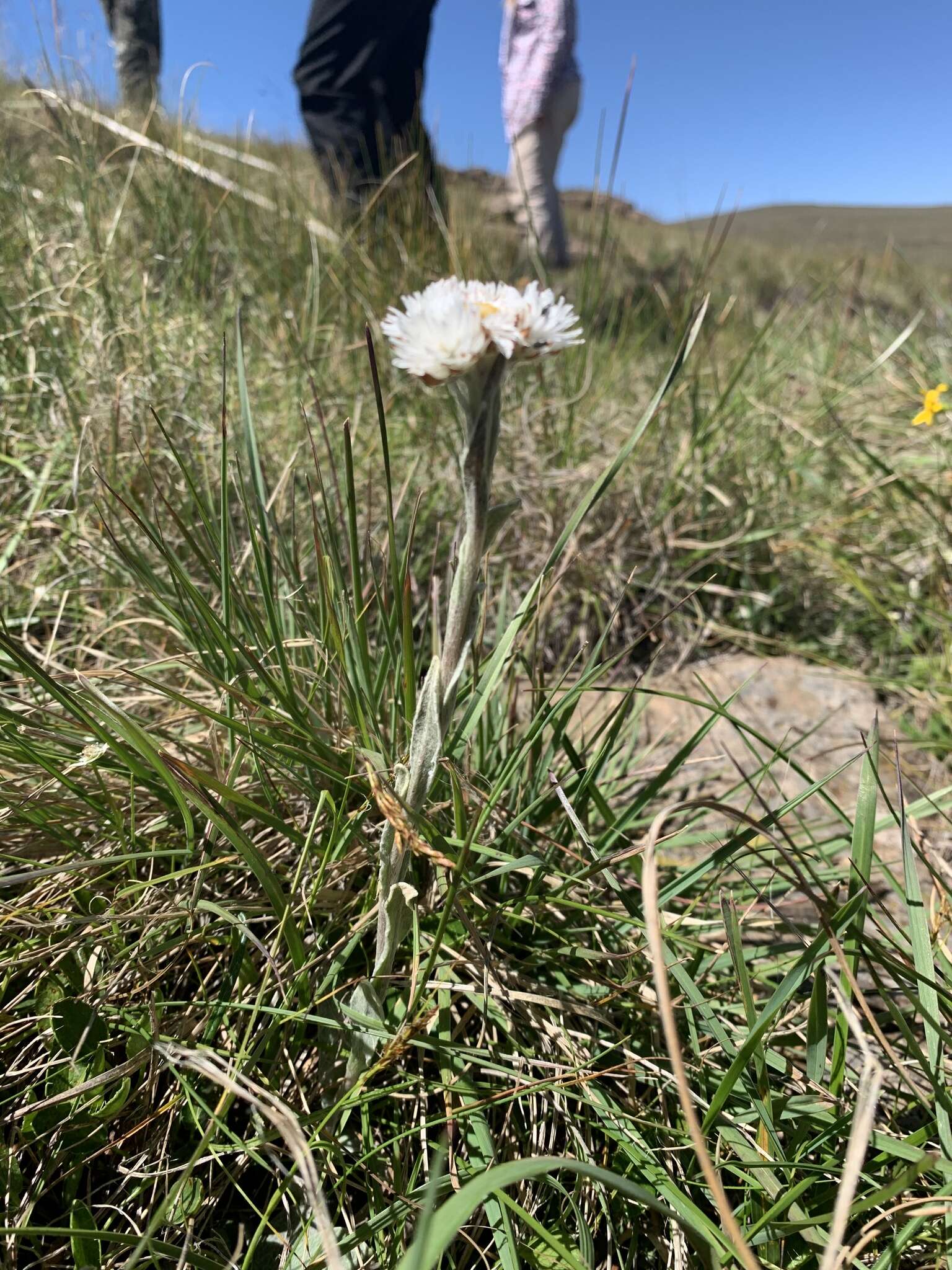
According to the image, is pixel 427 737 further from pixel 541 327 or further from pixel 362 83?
pixel 362 83

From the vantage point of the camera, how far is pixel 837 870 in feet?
3.09

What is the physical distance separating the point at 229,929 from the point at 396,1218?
332mm

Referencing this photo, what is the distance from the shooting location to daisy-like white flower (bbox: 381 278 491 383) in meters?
0.49

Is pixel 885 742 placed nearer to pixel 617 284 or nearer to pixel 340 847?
pixel 340 847

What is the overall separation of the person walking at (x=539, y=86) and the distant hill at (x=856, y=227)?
19.7ft

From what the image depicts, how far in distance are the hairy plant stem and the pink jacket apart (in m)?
3.79

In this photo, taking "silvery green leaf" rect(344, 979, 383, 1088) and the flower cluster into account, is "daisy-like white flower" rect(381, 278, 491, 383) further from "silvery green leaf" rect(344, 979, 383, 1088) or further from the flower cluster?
"silvery green leaf" rect(344, 979, 383, 1088)

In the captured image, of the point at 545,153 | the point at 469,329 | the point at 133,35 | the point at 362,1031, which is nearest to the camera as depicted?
the point at 469,329

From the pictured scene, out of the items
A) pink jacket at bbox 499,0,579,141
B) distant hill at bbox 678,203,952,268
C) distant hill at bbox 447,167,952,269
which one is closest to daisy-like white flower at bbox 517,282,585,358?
distant hill at bbox 447,167,952,269

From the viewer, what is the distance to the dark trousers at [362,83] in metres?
2.89

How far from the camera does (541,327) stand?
52cm

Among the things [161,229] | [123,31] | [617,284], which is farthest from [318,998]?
[123,31]

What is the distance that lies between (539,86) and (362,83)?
99cm

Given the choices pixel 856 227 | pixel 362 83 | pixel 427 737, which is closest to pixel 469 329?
pixel 427 737
